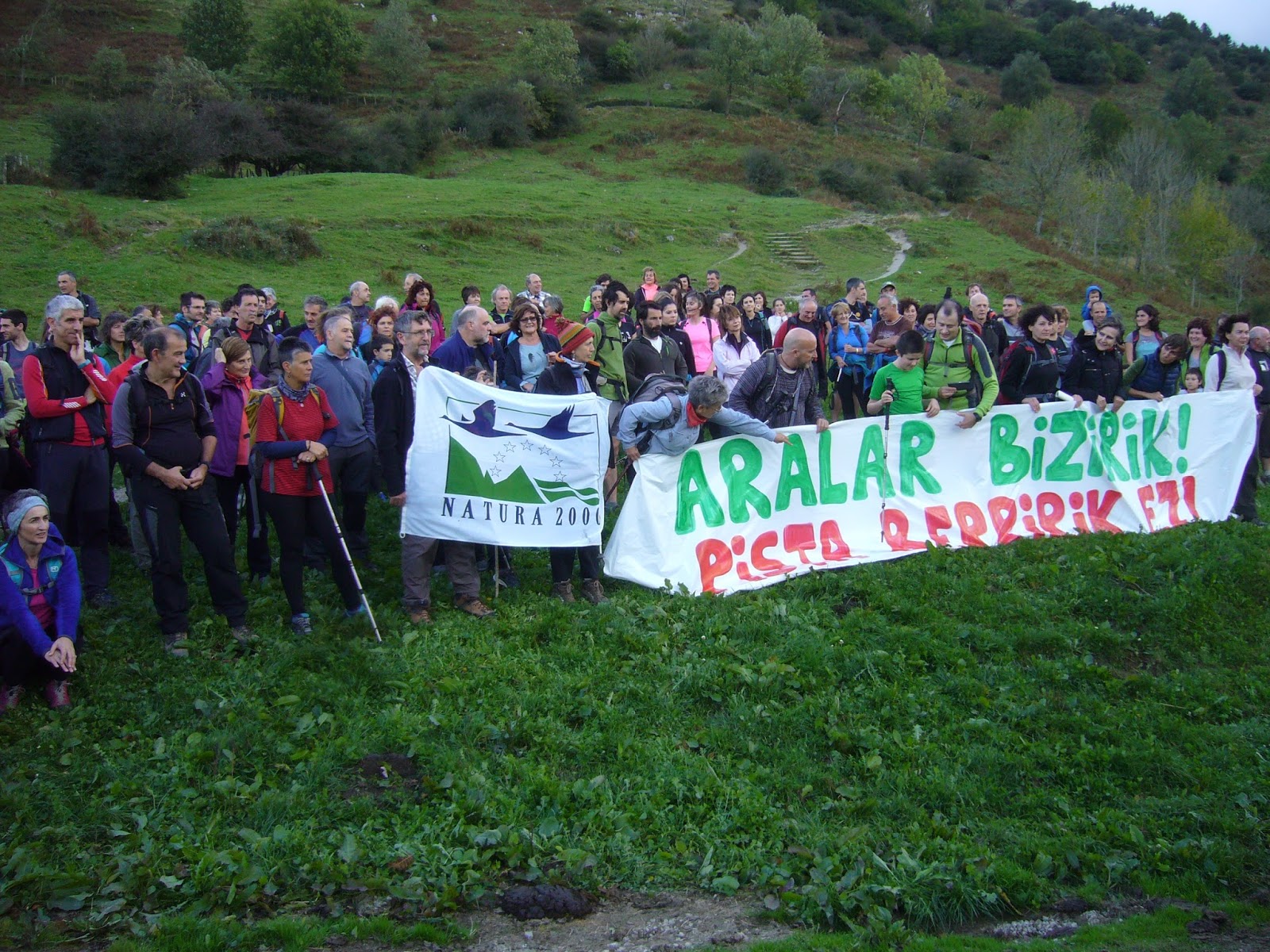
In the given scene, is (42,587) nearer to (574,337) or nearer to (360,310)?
(574,337)

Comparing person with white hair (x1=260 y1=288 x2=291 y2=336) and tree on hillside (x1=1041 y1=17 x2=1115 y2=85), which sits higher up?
tree on hillside (x1=1041 y1=17 x2=1115 y2=85)

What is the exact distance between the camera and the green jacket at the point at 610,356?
979cm

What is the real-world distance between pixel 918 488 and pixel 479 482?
436cm

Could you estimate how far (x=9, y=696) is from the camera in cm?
625

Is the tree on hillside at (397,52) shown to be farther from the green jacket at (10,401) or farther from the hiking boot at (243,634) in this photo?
the hiking boot at (243,634)

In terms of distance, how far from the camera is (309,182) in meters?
39.2

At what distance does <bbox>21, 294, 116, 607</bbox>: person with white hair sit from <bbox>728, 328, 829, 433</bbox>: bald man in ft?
17.6

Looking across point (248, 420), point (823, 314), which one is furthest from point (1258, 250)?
point (248, 420)

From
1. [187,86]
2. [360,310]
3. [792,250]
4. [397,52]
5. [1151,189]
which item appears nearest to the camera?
[360,310]

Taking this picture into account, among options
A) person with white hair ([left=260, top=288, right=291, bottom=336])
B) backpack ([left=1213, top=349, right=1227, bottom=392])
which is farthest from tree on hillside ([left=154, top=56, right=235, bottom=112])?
backpack ([left=1213, top=349, right=1227, bottom=392])

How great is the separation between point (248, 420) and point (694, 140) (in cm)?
6069

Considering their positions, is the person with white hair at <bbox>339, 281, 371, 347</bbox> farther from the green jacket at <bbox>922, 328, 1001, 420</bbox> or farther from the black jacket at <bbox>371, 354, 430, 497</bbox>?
the green jacket at <bbox>922, 328, 1001, 420</bbox>

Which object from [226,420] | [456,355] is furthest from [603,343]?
[226,420]

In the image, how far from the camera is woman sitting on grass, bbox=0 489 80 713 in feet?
20.1
